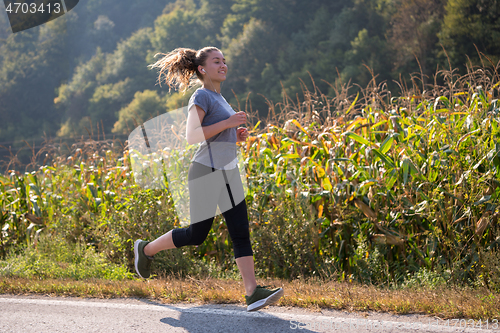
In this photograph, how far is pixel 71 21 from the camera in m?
92.1

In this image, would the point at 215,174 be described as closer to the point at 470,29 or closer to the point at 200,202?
the point at 200,202

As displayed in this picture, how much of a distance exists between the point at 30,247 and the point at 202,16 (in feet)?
223

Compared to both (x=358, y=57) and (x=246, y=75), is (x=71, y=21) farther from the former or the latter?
(x=358, y=57)

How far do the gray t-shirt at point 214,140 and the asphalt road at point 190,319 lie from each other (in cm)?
111

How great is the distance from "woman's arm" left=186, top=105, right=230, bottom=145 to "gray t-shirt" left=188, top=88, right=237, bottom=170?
51mm

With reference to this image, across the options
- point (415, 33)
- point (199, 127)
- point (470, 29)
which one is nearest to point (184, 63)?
point (199, 127)

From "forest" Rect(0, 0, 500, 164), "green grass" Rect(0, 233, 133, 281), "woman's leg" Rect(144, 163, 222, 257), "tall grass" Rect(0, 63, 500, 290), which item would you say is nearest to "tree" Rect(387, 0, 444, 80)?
"forest" Rect(0, 0, 500, 164)

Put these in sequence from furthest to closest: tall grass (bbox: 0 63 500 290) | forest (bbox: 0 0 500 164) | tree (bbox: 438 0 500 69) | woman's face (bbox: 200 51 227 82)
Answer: forest (bbox: 0 0 500 164) → tree (bbox: 438 0 500 69) → tall grass (bbox: 0 63 500 290) → woman's face (bbox: 200 51 227 82)

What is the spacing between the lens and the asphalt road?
2979 mm

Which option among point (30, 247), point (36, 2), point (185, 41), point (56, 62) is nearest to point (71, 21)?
point (56, 62)

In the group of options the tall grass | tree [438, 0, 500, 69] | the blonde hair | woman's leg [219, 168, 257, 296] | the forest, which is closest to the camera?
woman's leg [219, 168, 257, 296]

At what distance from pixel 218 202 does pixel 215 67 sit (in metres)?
1.03

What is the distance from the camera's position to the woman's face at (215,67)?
11.3 feet

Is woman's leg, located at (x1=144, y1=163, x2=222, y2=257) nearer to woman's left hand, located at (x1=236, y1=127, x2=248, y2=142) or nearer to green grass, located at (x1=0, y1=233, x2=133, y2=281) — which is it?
woman's left hand, located at (x1=236, y1=127, x2=248, y2=142)
